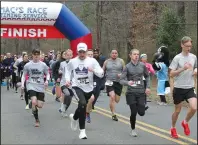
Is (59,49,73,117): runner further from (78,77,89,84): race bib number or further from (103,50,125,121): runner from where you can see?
(78,77,89,84): race bib number

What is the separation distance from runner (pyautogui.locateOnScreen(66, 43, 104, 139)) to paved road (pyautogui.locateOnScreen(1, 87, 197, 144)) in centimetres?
55

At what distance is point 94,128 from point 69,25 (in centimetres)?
239

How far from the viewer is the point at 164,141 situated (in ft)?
28.2

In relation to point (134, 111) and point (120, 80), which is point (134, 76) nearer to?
point (120, 80)

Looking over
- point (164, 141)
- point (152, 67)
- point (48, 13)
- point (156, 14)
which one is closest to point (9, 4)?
point (48, 13)

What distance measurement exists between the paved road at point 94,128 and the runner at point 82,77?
1.81 feet

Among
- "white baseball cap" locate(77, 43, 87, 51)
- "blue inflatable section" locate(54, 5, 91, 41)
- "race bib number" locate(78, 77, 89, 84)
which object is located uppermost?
"blue inflatable section" locate(54, 5, 91, 41)

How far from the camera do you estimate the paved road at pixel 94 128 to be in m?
8.72

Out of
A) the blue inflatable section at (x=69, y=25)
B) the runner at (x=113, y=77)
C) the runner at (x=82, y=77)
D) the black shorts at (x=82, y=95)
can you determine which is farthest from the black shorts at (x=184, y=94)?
the runner at (x=113, y=77)

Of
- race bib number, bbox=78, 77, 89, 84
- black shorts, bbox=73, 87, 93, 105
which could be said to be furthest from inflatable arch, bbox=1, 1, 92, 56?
black shorts, bbox=73, 87, 93, 105

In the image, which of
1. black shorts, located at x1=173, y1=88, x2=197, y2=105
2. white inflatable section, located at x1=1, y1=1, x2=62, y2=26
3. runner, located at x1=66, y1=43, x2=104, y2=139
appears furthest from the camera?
runner, located at x1=66, y1=43, x2=104, y2=139

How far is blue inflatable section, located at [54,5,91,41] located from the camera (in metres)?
9.06

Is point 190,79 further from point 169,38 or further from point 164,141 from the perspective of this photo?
point 169,38

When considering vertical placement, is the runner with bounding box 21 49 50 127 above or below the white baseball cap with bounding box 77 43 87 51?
below
